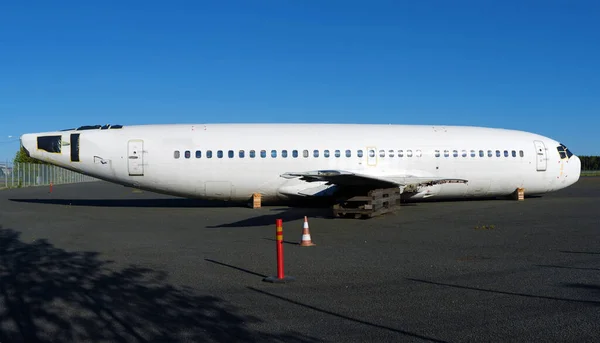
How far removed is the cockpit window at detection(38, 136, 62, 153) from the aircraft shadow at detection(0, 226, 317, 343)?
11621 millimetres

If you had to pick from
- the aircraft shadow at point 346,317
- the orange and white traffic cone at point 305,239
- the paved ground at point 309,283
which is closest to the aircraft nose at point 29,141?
the paved ground at point 309,283

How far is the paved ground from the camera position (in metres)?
5.46

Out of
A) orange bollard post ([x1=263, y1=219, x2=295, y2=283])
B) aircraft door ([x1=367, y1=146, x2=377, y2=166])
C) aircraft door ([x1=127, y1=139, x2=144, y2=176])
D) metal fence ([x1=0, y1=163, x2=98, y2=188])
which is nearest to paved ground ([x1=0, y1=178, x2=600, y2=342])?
orange bollard post ([x1=263, y1=219, x2=295, y2=283])

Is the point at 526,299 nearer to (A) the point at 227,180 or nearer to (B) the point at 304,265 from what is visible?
(B) the point at 304,265

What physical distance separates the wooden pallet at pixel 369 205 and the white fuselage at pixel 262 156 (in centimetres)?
103

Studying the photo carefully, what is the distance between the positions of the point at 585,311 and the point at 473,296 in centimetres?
130

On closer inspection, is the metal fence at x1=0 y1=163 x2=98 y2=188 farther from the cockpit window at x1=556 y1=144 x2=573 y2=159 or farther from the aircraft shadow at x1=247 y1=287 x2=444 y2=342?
the aircraft shadow at x1=247 y1=287 x2=444 y2=342

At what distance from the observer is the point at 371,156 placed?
1984cm

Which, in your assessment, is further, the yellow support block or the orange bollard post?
the yellow support block

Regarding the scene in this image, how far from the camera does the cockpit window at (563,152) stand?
22219mm

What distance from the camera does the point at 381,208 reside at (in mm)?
17438

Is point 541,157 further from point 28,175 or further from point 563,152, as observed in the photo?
point 28,175

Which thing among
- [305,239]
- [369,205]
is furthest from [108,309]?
[369,205]

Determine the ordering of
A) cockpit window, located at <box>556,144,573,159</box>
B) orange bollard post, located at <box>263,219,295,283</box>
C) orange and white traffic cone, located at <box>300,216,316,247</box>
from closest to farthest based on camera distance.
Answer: orange bollard post, located at <box>263,219,295,283</box>, orange and white traffic cone, located at <box>300,216,316,247</box>, cockpit window, located at <box>556,144,573,159</box>
